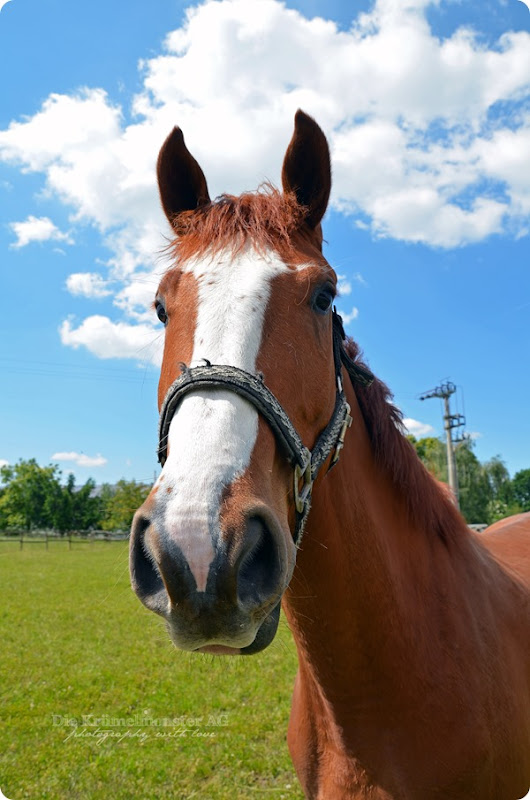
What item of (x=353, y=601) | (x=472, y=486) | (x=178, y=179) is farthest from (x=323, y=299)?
(x=472, y=486)

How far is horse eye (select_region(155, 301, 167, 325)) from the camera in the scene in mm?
2412

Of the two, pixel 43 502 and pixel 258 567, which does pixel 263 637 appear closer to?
pixel 258 567

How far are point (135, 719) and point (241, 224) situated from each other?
21.9 ft

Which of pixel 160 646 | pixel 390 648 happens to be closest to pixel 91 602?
pixel 160 646

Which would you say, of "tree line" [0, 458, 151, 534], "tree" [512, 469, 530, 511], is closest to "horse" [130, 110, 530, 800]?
"tree" [512, 469, 530, 511]

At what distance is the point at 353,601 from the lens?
2.25 meters

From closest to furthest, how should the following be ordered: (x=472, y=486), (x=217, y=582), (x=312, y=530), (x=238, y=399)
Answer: (x=217, y=582) → (x=238, y=399) → (x=312, y=530) → (x=472, y=486)

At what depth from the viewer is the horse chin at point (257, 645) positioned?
1540 millimetres

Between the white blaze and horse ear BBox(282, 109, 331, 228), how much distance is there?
1.81ft

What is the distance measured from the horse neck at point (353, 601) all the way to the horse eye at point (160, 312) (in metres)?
1.02

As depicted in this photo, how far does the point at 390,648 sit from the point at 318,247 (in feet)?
6.05

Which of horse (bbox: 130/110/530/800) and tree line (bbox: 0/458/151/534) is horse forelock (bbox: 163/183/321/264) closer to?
horse (bbox: 130/110/530/800)

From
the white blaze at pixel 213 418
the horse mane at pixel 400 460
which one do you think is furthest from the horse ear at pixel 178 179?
the horse mane at pixel 400 460

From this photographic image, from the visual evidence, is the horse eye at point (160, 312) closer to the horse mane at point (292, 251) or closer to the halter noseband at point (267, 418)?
the horse mane at point (292, 251)
